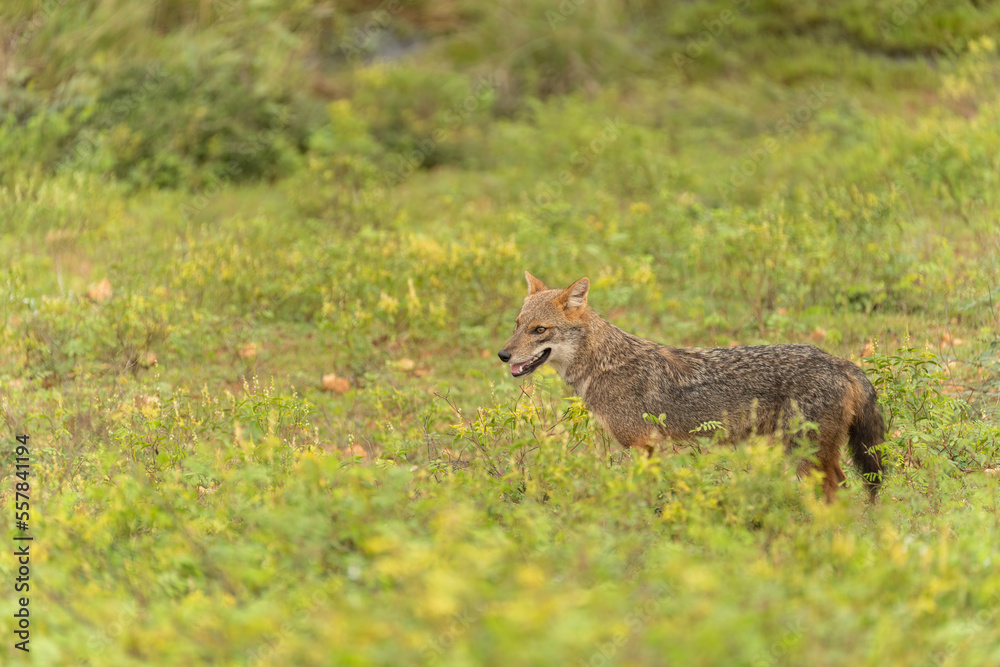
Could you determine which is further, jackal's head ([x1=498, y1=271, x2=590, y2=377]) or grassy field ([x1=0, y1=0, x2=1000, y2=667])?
jackal's head ([x1=498, y1=271, x2=590, y2=377])

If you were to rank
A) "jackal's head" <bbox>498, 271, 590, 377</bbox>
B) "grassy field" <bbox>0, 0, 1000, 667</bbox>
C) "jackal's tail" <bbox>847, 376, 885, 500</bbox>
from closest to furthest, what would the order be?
1. "grassy field" <bbox>0, 0, 1000, 667</bbox>
2. "jackal's tail" <bbox>847, 376, 885, 500</bbox>
3. "jackal's head" <bbox>498, 271, 590, 377</bbox>

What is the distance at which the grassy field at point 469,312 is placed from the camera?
3545 millimetres

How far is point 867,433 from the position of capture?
232 inches

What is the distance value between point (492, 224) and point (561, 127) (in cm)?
400

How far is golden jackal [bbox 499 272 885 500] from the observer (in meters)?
5.90

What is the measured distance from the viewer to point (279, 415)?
627cm

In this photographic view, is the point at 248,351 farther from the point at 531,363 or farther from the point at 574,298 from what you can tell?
the point at 574,298

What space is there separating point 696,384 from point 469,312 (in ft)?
12.7

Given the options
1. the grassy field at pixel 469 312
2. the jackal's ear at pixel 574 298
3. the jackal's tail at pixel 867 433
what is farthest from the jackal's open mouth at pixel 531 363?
the jackal's tail at pixel 867 433

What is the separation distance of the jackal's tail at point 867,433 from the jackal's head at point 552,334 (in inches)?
76.9

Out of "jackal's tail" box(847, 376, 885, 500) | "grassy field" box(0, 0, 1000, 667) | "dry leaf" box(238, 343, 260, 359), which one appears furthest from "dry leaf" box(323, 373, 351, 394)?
"jackal's tail" box(847, 376, 885, 500)

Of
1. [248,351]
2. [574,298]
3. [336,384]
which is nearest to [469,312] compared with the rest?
[336,384]

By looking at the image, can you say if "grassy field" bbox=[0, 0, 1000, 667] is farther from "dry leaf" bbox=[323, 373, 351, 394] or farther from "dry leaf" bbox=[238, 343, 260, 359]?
"dry leaf" bbox=[323, 373, 351, 394]

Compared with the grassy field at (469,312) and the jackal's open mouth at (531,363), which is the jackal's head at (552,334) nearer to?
the jackal's open mouth at (531,363)
